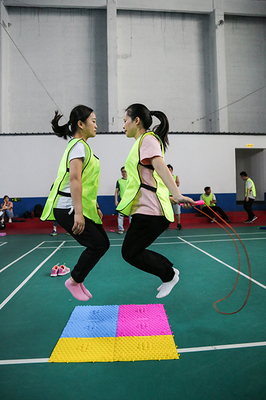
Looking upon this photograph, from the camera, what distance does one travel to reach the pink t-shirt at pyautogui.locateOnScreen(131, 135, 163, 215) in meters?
2.04

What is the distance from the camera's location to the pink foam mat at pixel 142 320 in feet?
7.65

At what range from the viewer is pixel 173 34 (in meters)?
13.6

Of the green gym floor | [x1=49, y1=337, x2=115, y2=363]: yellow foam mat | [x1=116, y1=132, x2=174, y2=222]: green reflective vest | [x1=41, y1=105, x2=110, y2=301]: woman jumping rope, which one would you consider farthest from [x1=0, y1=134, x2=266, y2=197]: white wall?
[x1=49, y1=337, x2=115, y2=363]: yellow foam mat

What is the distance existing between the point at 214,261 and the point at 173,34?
13.3 metres

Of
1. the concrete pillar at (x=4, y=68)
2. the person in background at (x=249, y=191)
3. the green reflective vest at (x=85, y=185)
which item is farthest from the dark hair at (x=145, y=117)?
the concrete pillar at (x=4, y=68)

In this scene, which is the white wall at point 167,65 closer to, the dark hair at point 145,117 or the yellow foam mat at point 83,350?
the dark hair at point 145,117

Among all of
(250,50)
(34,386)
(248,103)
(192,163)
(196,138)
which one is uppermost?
(250,50)

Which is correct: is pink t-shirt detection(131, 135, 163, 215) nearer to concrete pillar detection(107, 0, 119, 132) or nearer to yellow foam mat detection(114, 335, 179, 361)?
yellow foam mat detection(114, 335, 179, 361)

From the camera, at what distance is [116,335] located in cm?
229

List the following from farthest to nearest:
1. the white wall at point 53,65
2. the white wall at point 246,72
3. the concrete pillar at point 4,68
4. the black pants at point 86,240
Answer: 1. the white wall at point 246,72
2. the white wall at point 53,65
3. the concrete pillar at point 4,68
4. the black pants at point 86,240

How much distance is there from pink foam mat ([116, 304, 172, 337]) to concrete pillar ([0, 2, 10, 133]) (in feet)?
38.7

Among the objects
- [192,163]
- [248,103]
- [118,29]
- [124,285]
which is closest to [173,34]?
[118,29]

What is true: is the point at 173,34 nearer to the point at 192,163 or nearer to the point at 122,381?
the point at 192,163

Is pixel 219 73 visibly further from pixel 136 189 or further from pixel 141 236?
pixel 141 236
